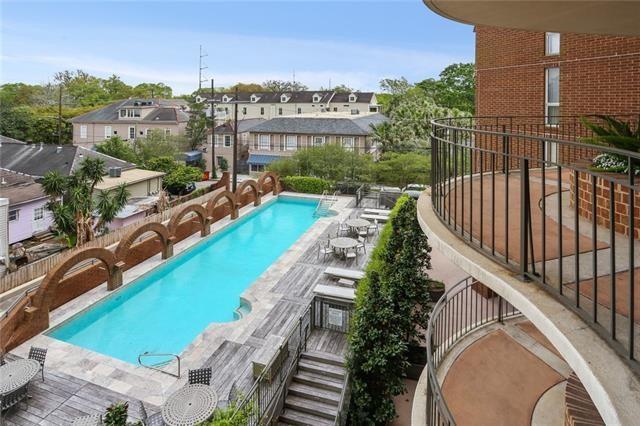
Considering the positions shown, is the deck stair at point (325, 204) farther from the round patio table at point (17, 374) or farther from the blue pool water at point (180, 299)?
the round patio table at point (17, 374)

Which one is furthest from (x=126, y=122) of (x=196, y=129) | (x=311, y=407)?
(x=311, y=407)

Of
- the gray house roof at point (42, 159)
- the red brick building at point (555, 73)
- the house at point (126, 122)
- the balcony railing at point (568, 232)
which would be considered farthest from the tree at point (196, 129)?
the balcony railing at point (568, 232)

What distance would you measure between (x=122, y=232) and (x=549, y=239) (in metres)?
18.0

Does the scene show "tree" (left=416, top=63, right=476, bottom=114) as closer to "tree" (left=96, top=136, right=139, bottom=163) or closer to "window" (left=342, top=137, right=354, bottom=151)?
"window" (left=342, top=137, right=354, bottom=151)

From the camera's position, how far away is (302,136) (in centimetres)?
4012

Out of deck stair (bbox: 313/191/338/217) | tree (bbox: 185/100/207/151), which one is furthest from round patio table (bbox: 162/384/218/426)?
tree (bbox: 185/100/207/151)

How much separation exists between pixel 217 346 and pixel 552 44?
13.2 m

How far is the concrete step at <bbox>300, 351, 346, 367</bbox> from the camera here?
1023 cm

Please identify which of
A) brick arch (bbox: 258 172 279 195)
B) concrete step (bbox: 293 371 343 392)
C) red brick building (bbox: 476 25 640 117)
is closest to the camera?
concrete step (bbox: 293 371 343 392)

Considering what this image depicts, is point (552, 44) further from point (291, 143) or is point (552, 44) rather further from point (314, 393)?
point (291, 143)

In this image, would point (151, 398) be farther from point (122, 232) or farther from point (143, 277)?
point (122, 232)

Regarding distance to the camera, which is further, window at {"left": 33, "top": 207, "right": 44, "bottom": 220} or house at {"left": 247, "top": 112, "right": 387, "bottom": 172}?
house at {"left": 247, "top": 112, "right": 387, "bottom": 172}

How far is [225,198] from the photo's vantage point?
25438 mm

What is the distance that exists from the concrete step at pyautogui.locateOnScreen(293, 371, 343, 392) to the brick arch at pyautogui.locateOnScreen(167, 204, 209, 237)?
11.1 meters
